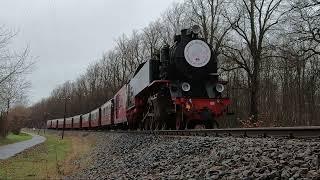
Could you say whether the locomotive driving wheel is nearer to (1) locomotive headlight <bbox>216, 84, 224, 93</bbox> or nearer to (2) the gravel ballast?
(1) locomotive headlight <bbox>216, 84, 224, 93</bbox>

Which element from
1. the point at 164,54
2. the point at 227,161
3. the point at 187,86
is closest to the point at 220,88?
the point at 187,86

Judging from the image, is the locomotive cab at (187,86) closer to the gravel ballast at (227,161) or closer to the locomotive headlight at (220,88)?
the locomotive headlight at (220,88)

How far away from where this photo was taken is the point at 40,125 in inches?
5989

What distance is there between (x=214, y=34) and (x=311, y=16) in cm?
1887

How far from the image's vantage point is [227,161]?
8.63m

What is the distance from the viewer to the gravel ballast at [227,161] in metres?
6.85

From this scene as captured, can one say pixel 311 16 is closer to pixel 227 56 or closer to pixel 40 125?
pixel 227 56

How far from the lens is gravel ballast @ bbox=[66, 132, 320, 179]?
6852 millimetres

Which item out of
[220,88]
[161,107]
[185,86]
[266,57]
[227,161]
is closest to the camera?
[227,161]

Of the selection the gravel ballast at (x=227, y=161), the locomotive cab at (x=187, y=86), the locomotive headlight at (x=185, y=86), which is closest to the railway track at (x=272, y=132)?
the gravel ballast at (x=227, y=161)

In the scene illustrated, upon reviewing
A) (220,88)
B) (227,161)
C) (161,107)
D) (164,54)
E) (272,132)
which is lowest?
(227,161)

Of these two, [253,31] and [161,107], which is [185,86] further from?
[253,31]

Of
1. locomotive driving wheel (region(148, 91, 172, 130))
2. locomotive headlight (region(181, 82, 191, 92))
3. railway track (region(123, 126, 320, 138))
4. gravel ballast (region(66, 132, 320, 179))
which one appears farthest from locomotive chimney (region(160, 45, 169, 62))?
gravel ballast (region(66, 132, 320, 179))

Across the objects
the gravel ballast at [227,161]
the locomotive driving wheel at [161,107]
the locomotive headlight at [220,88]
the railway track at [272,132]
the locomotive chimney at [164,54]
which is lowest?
the gravel ballast at [227,161]
